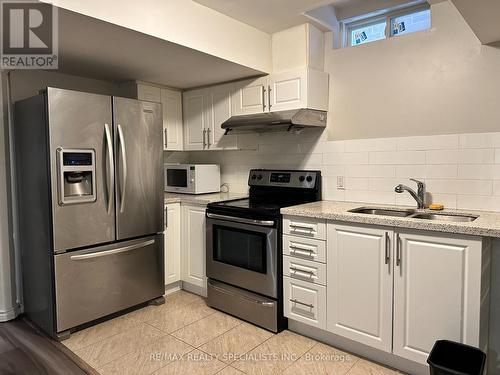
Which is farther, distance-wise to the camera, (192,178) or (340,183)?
(192,178)

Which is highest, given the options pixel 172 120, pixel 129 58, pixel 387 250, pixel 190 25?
pixel 190 25

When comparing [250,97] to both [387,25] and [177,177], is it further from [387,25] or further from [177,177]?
[387,25]

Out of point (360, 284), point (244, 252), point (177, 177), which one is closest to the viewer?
point (360, 284)

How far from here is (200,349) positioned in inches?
95.3

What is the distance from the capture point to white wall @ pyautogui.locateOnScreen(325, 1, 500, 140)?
2354mm

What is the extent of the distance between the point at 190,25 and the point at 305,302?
203cm

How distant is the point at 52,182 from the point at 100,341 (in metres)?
1.14

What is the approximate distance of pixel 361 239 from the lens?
2203mm

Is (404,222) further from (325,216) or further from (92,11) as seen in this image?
(92,11)

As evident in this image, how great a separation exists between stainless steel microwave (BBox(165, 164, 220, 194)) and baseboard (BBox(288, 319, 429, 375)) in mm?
1523

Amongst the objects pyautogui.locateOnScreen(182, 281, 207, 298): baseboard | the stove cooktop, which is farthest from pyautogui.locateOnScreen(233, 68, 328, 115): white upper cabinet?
pyautogui.locateOnScreen(182, 281, 207, 298): baseboard

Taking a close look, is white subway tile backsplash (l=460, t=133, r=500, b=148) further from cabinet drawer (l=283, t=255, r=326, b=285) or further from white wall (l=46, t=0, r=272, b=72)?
white wall (l=46, t=0, r=272, b=72)

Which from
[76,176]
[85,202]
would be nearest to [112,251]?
[85,202]

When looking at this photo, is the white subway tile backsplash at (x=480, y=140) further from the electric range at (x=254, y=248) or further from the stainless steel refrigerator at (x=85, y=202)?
the stainless steel refrigerator at (x=85, y=202)
